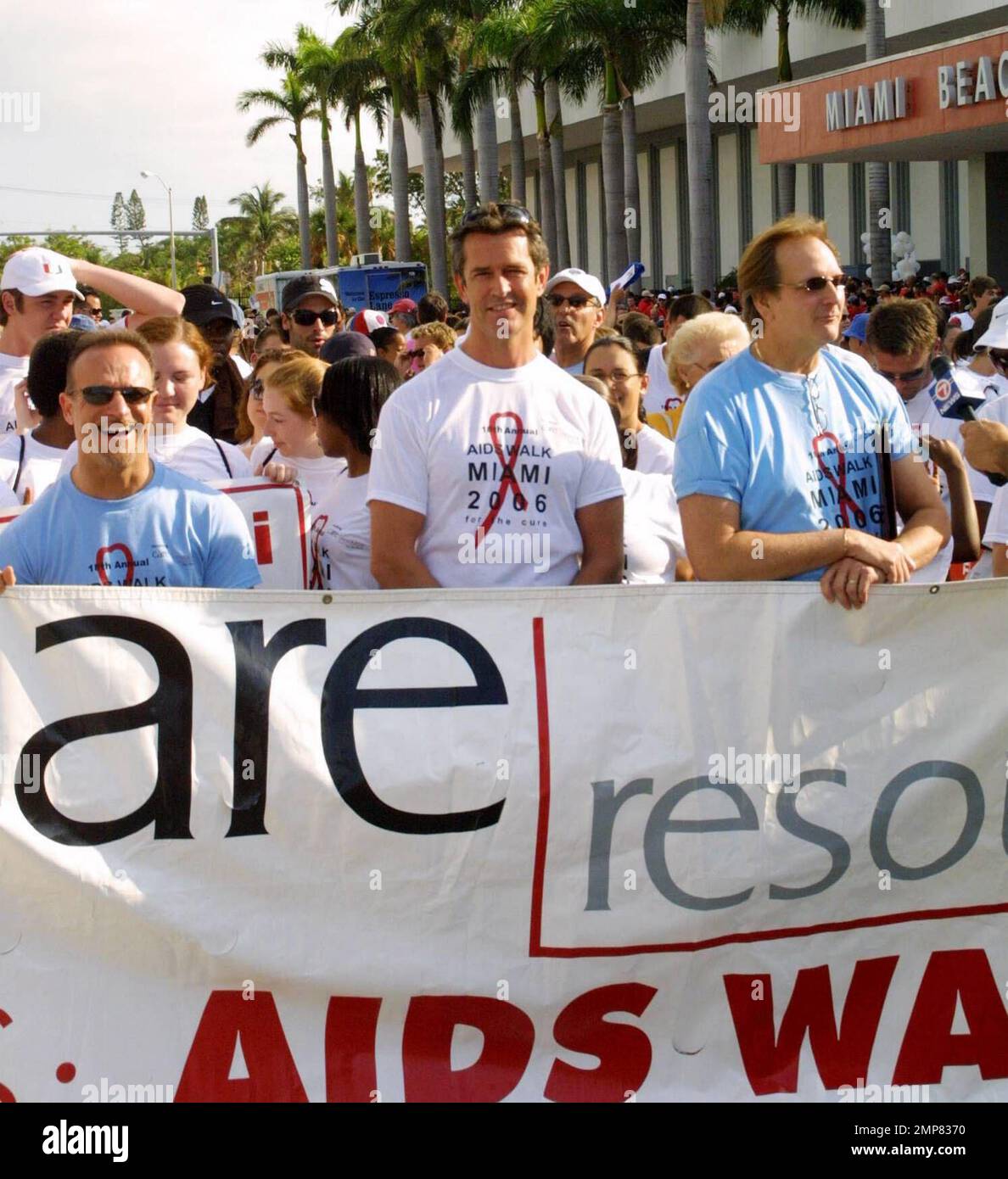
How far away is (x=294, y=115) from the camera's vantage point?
6938 cm

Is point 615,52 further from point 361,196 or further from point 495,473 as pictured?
point 495,473

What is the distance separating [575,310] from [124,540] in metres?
3.93

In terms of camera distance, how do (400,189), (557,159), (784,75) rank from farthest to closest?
(400,189) < (557,159) < (784,75)

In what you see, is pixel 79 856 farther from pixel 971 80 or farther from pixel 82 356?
pixel 971 80

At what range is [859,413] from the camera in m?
4.29

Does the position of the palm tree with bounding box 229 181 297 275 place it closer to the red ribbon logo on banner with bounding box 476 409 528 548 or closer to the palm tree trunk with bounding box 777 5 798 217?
the palm tree trunk with bounding box 777 5 798 217

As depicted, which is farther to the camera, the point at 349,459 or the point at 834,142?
the point at 834,142

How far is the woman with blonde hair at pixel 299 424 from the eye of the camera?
543 cm

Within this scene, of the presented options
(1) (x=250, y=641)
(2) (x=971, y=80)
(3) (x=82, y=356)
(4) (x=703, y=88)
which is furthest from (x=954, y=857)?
(4) (x=703, y=88)

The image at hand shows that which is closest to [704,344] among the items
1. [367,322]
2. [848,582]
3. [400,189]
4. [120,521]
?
[848,582]

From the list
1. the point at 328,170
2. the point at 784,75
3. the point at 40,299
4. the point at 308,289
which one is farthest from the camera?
the point at 328,170

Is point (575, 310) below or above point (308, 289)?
below

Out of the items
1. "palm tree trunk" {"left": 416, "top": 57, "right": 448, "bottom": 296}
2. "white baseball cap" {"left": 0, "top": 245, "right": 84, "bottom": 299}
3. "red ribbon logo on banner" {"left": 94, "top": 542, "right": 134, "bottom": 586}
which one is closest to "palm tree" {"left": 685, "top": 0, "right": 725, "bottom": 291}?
"palm tree trunk" {"left": 416, "top": 57, "right": 448, "bottom": 296}

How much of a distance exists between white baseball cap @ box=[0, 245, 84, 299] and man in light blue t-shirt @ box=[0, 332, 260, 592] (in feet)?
7.02
